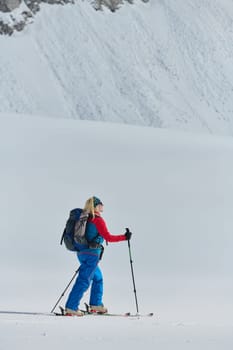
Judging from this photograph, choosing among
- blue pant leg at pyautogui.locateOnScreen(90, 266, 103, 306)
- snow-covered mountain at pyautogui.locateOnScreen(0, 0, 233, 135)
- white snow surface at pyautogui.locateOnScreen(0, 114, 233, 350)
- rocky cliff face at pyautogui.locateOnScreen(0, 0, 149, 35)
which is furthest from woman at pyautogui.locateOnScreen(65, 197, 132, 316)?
rocky cliff face at pyautogui.locateOnScreen(0, 0, 149, 35)

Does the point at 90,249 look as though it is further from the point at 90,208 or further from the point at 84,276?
the point at 90,208

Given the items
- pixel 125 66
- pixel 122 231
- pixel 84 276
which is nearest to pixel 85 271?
pixel 84 276

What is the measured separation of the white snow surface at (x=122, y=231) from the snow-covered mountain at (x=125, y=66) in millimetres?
26132

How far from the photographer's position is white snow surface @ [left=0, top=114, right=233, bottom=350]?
15.7 feet

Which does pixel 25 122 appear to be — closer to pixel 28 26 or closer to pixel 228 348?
pixel 228 348

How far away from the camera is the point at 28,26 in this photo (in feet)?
157

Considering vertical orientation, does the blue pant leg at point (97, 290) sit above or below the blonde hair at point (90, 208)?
below

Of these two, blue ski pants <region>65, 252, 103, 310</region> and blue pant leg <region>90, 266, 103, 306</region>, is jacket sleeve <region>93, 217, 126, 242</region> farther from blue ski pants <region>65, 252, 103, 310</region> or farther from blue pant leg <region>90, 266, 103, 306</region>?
blue pant leg <region>90, 266, 103, 306</region>

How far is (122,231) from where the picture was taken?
10375mm

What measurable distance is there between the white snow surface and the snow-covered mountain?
2613cm

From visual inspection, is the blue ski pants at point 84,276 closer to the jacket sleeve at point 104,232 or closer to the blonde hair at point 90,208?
the jacket sleeve at point 104,232

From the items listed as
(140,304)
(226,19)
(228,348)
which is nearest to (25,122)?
(140,304)

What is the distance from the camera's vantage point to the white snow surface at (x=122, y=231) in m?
4.80

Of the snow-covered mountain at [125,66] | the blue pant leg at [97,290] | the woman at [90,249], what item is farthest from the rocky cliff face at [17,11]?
the woman at [90,249]
